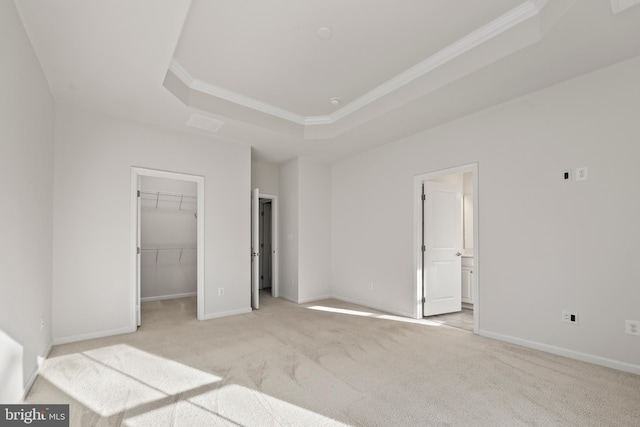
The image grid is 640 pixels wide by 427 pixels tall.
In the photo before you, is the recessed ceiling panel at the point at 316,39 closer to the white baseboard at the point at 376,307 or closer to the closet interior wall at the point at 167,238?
the closet interior wall at the point at 167,238

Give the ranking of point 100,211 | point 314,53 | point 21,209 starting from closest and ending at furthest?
1. point 21,209
2. point 314,53
3. point 100,211

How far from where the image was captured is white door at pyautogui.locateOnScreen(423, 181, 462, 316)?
4797mm

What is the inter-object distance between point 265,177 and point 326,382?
4473 millimetres

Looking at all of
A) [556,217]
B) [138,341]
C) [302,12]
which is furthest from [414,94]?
[138,341]

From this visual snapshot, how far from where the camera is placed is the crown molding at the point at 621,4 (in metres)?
2.15

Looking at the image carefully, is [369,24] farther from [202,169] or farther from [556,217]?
[202,169]

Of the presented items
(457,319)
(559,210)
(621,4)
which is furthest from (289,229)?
(621,4)

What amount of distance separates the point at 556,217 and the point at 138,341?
4.80 meters

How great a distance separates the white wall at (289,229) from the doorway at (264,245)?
12 cm

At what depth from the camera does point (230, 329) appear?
4.13 metres

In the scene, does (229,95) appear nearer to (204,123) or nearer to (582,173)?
(204,123)

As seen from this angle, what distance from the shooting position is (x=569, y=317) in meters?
3.15

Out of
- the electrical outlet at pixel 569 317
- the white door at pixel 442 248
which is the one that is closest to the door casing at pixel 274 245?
the white door at pixel 442 248

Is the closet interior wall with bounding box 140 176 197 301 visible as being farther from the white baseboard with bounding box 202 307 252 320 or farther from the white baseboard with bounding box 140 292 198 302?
the white baseboard with bounding box 202 307 252 320
